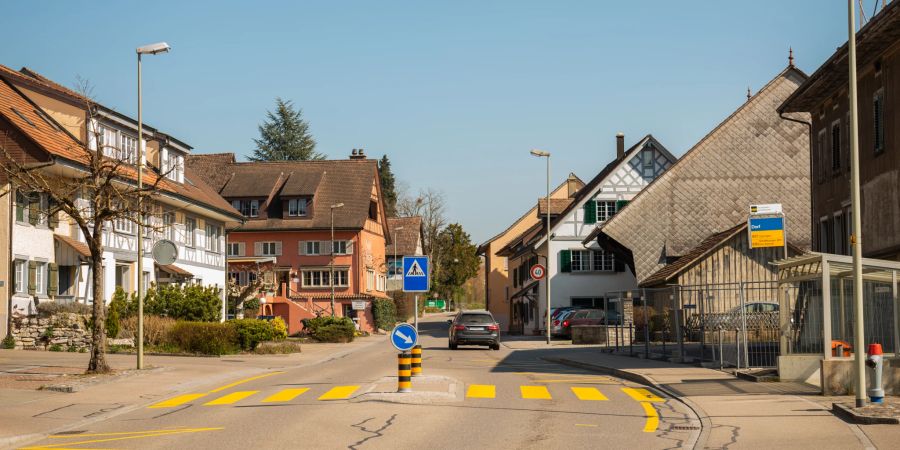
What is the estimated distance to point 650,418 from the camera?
54.7 feet

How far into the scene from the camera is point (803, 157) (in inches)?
2159

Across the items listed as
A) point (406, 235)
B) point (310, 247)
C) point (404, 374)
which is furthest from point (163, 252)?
point (406, 235)

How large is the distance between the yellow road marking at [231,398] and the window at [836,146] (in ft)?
64.2

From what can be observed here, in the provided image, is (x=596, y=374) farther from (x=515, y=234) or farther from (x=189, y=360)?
(x=515, y=234)

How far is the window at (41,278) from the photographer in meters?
37.1

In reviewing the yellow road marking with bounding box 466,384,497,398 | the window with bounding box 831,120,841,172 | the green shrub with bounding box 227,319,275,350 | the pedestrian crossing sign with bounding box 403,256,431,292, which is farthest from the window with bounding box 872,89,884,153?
the green shrub with bounding box 227,319,275,350

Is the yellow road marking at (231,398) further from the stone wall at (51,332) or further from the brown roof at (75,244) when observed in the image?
the brown roof at (75,244)

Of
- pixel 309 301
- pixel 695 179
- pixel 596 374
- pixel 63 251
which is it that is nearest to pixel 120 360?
pixel 63 251

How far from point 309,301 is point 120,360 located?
46469mm

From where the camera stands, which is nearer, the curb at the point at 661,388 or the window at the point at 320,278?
the curb at the point at 661,388

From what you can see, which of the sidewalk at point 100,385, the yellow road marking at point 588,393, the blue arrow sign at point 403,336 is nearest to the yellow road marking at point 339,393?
the blue arrow sign at point 403,336

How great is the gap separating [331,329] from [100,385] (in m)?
30.4

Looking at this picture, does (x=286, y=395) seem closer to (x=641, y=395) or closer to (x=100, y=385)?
(x=100, y=385)

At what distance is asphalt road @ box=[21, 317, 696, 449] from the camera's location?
13.7 m
